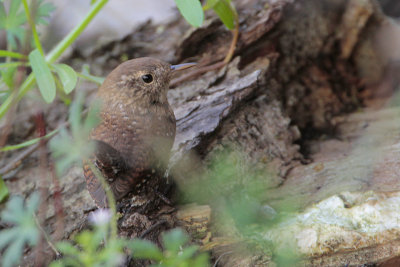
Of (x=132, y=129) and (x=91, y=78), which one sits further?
(x=91, y=78)

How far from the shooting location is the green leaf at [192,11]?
187 centimetres

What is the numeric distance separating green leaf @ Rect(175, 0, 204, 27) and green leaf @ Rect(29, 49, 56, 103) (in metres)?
0.65

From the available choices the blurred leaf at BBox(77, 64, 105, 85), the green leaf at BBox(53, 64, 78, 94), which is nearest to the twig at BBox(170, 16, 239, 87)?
the blurred leaf at BBox(77, 64, 105, 85)

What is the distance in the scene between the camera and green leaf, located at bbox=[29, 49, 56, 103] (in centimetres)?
195

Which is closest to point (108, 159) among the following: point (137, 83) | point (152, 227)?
point (152, 227)

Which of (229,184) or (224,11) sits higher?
(224,11)

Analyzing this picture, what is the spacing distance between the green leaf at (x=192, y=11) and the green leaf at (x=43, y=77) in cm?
65

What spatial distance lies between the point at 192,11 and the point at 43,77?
0.72 m

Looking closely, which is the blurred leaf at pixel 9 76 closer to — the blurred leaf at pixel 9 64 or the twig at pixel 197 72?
the blurred leaf at pixel 9 64

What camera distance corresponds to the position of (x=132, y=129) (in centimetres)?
209

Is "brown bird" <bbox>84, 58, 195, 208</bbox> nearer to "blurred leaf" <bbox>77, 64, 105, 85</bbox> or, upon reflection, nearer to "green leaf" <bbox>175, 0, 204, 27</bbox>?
"blurred leaf" <bbox>77, 64, 105, 85</bbox>

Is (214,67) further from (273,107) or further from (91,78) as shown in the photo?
(91,78)

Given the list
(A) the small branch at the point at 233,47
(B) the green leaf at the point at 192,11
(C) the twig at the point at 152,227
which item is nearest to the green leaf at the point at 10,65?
(B) the green leaf at the point at 192,11

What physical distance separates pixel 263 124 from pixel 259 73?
1.04 ft
